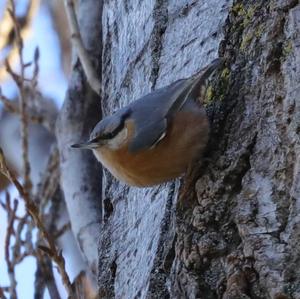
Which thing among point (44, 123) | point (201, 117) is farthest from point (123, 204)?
point (44, 123)

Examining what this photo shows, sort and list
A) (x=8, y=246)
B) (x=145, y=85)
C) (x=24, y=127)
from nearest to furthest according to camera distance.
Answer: (x=145, y=85), (x=8, y=246), (x=24, y=127)

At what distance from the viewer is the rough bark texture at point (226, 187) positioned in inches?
69.3

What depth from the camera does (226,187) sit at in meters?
1.89

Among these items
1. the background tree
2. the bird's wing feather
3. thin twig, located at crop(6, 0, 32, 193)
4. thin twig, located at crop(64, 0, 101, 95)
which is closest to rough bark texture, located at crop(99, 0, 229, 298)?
the background tree

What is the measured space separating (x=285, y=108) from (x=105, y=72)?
100cm

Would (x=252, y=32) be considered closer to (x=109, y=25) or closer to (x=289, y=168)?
(x=289, y=168)

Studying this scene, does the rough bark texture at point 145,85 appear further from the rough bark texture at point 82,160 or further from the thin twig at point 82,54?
the rough bark texture at point 82,160

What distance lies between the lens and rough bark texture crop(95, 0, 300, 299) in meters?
1.76

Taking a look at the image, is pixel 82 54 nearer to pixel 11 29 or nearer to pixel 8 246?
pixel 8 246

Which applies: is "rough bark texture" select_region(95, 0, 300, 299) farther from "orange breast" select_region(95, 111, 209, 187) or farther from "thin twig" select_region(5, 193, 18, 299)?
"thin twig" select_region(5, 193, 18, 299)

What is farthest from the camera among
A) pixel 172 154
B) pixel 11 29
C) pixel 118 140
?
pixel 11 29

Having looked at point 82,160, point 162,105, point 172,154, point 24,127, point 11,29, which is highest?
point 11,29

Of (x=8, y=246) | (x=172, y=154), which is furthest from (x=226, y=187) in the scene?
(x=8, y=246)

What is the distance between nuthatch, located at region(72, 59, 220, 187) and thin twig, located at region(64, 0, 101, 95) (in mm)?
1022
